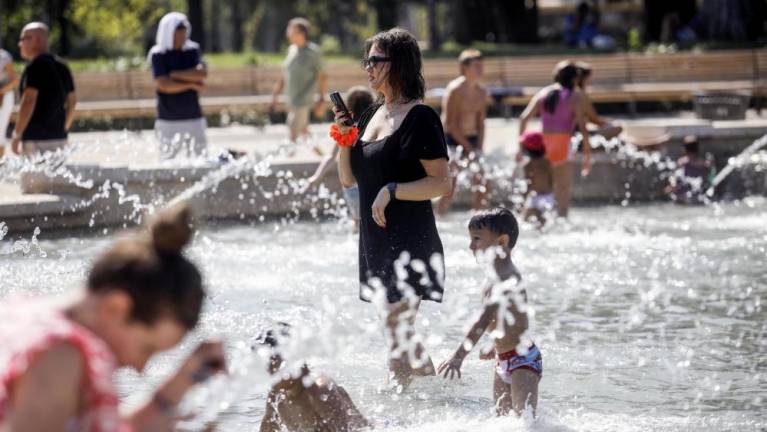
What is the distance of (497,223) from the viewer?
18.9 ft

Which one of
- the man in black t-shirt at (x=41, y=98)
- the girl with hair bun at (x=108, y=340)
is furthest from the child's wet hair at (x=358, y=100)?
the girl with hair bun at (x=108, y=340)

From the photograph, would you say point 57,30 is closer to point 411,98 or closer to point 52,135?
point 52,135

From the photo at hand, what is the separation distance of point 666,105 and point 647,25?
11.5 meters

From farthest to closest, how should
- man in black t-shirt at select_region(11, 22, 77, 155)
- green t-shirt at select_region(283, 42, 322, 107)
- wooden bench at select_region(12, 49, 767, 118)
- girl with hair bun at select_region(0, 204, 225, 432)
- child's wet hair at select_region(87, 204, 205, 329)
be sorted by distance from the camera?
wooden bench at select_region(12, 49, 767, 118) < green t-shirt at select_region(283, 42, 322, 107) < man in black t-shirt at select_region(11, 22, 77, 155) < child's wet hair at select_region(87, 204, 205, 329) < girl with hair bun at select_region(0, 204, 225, 432)

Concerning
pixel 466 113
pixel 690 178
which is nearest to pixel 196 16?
pixel 690 178

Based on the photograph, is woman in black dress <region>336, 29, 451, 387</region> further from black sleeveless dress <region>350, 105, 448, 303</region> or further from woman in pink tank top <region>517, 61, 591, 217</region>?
woman in pink tank top <region>517, 61, 591, 217</region>

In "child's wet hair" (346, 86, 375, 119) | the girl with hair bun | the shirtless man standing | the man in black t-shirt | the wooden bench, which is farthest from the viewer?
the wooden bench

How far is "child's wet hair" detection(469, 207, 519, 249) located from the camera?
575 centimetres

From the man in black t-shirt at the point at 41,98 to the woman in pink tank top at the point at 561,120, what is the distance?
4.05 m

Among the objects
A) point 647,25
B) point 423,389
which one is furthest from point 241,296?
point 647,25

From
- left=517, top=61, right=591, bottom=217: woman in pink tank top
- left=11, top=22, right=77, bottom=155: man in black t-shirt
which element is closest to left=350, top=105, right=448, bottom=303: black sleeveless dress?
left=11, top=22, right=77, bottom=155: man in black t-shirt

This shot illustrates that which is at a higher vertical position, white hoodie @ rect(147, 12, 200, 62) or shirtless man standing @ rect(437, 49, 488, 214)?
white hoodie @ rect(147, 12, 200, 62)

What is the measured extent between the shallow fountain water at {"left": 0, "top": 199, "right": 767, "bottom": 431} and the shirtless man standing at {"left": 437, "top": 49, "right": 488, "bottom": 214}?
2.08 feet

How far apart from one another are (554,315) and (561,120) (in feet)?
12.6
